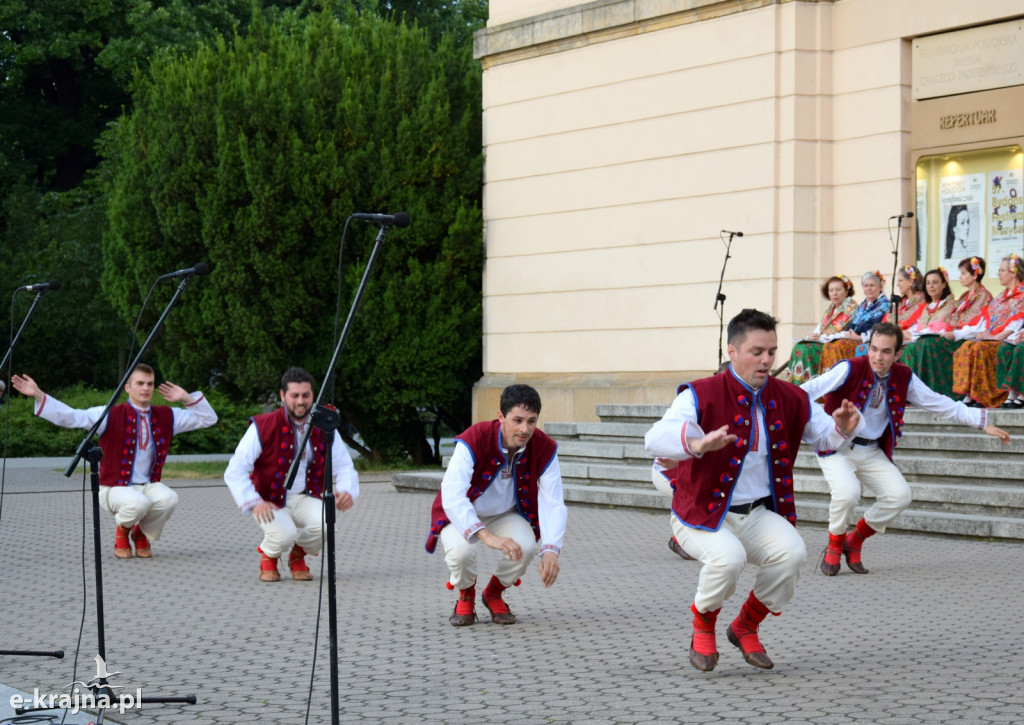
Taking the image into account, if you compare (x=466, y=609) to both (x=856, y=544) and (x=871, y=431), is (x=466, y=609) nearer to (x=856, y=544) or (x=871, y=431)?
(x=856, y=544)

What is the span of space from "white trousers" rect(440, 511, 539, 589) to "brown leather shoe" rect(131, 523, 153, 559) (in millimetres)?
4368

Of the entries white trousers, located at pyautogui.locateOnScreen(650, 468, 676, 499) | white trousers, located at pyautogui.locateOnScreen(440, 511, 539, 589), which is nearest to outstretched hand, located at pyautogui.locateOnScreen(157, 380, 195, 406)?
white trousers, located at pyautogui.locateOnScreen(440, 511, 539, 589)

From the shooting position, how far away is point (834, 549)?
10102mm

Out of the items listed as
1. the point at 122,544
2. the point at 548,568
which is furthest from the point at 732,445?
the point at 122,544

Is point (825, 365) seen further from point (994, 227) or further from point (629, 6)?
point (629, 6)

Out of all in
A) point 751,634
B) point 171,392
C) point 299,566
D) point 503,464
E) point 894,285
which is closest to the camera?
point 751,634

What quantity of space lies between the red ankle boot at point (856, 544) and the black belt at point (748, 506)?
3654 mm

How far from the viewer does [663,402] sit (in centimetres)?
1856

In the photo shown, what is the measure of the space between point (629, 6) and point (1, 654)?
14078mm

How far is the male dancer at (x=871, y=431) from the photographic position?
971 cm

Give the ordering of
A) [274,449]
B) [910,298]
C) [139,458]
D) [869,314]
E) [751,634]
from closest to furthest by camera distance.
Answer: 1. [751,634]
2. [274,449]
3. [139,458]
4. [869,314]
5. [910,298]

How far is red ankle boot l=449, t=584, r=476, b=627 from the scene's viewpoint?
8125mm

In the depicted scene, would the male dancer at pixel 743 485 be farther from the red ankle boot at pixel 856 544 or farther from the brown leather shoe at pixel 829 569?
the red ankle boot at pixel 856 544

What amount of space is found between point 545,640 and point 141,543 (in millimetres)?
5324
